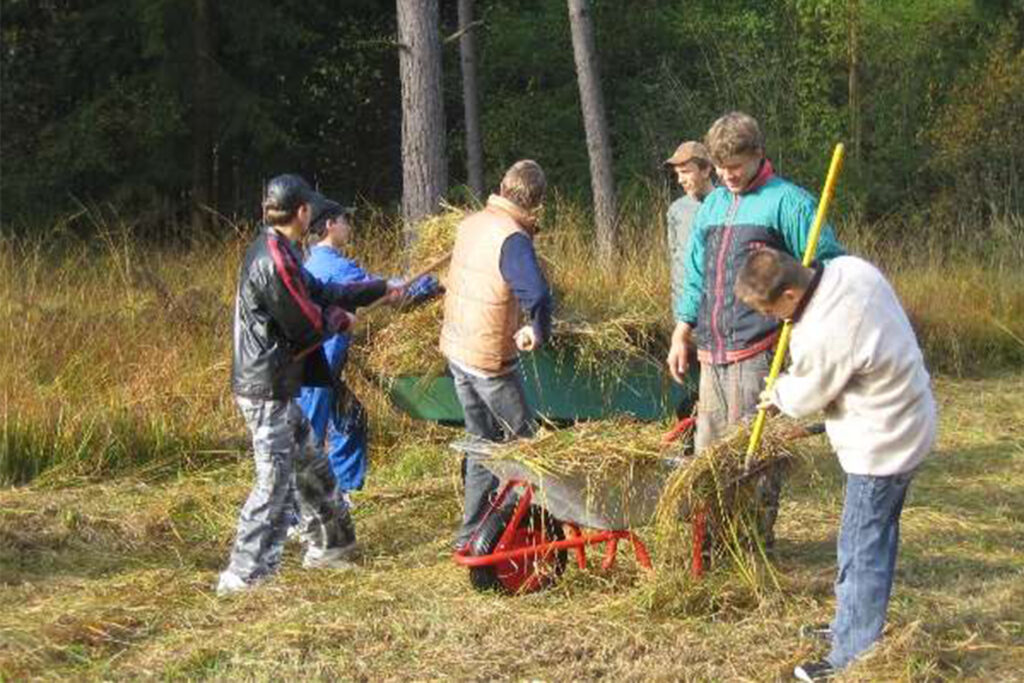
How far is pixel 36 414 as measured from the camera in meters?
8.57

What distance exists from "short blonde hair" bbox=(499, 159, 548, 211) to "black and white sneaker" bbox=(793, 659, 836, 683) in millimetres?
2050

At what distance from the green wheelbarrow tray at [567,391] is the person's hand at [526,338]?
1669 millimetres

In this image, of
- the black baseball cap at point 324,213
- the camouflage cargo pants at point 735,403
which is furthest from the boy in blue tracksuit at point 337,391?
the camouflage cargo pants at point 735,403

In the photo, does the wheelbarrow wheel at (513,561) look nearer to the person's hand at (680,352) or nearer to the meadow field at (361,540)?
the meadow field at (361,540)

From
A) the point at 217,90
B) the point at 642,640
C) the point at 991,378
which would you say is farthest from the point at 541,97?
the point at 642,640

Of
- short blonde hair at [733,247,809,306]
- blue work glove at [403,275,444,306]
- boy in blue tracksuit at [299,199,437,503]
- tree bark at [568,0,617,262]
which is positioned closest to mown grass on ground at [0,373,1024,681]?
boy in blue tracksuit at [299,199,437,503]

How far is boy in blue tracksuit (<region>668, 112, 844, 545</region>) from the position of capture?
227 inches

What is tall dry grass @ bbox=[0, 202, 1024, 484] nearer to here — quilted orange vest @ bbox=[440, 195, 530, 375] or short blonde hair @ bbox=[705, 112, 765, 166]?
quilted orange vest @ bbox=[440, 195, 530, 375]

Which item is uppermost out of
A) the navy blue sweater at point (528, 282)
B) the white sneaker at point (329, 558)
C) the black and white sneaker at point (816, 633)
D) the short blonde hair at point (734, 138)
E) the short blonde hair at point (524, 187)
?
the short blonde hair at point (734, 138)

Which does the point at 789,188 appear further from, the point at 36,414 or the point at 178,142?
the point at 178,142

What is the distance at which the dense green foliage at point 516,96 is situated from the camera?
20188mm

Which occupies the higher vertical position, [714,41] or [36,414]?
[714,41]

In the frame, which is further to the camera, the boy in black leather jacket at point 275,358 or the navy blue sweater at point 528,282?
the boy in black leather jacket at point 275,358

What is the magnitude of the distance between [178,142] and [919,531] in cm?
1623
